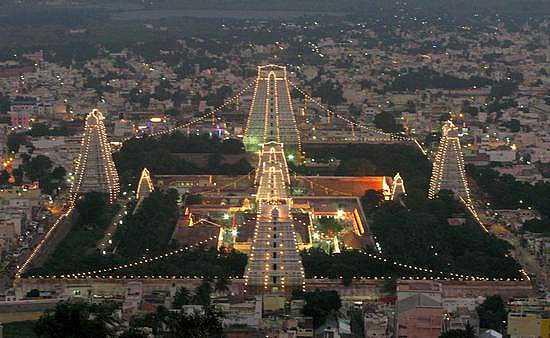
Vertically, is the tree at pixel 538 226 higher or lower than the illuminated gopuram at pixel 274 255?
lower

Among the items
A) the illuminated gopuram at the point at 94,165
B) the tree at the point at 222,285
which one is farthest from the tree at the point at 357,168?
the tree at the point at 222,285

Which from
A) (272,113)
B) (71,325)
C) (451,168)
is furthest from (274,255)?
(272,113)

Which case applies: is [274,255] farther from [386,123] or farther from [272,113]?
[386,123]

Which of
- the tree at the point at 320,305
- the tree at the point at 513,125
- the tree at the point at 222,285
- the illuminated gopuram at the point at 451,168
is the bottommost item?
the tree at the point at 222,285

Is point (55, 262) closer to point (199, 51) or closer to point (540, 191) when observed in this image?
point (540, 191)

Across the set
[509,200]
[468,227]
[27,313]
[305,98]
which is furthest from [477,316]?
[305,98]

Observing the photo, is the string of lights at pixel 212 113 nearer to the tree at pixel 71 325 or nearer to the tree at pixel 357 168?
the tree at pixel 357 168
